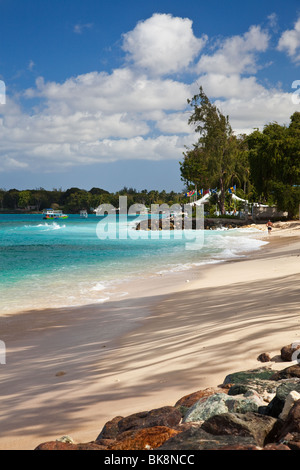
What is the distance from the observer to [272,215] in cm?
5491

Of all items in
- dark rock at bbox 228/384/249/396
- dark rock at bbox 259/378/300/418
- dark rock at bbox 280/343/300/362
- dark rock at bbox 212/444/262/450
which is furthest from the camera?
dark rock at bbox 280/343/300/362

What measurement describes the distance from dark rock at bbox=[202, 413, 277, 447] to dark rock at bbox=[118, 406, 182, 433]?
17.5 inches

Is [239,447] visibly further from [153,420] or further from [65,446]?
[65,446]

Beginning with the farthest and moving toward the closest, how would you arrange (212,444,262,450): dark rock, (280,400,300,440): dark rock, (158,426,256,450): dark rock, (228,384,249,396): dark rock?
(228,384,249,396): dark rock < (280,400,300,440): dark rock < (158,426,256,450): dark rock < (212,444,262,450): dark rock

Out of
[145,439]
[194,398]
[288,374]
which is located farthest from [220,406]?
[288,374]

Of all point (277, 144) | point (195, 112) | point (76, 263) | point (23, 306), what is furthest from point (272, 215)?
point (23, 306)

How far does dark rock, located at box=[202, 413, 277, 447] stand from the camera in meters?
2.85

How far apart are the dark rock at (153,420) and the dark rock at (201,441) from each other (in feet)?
1.50

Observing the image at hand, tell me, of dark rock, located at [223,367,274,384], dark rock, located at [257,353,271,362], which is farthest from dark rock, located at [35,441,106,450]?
dark rock, located at [257,353,271,362]

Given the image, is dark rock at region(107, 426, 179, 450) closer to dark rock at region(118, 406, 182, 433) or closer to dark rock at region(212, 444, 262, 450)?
dark rock at region(118, 406, 182, 433)

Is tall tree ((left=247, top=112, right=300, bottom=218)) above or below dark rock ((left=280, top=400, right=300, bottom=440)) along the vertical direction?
A: above

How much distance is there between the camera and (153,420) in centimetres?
342

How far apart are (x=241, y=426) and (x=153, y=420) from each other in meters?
0.85

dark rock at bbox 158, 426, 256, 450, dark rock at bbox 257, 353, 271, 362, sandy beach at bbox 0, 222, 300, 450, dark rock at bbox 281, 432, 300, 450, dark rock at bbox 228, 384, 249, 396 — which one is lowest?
sandy beach at bbox 0, 222, 300, 450
